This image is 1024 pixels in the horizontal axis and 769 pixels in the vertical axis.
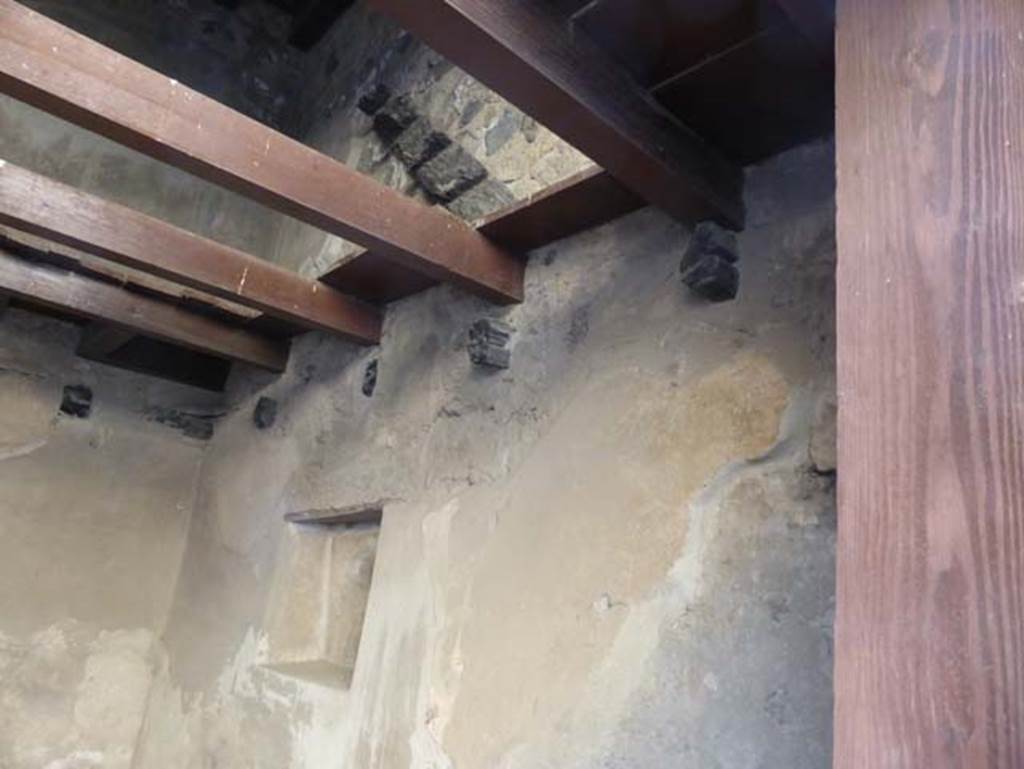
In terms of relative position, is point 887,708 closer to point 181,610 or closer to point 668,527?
point 668,527

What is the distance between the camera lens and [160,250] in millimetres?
1526

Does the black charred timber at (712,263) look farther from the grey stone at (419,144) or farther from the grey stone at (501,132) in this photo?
the grey stone at (419,144)

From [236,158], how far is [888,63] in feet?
2.99

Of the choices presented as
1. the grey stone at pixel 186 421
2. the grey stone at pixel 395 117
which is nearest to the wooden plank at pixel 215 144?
the grey stone at pixel 395 117

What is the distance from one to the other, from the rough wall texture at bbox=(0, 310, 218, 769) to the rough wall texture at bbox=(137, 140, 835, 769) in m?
0.70

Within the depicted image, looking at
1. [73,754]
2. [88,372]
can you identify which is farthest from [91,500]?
[73,754]

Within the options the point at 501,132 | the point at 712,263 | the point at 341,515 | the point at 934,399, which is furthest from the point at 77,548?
the point at 934,399

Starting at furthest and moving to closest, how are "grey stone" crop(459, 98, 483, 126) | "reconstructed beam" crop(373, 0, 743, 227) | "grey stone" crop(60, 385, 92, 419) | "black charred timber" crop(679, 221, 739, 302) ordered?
"grey stone" crop(60, 385, 92, 419), "grey stone" crop(459, 98, 483, 126), "black charred timber" crop(679, 221, 739, 302), "reconstructed beam" crop(373, 0, 743, 227)

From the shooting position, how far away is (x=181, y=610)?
2375mm

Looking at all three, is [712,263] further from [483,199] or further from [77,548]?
[77,548]

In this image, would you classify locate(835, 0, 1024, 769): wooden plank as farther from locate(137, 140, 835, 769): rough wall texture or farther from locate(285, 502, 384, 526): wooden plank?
locate(285, 502, 384, 526): wooden plank

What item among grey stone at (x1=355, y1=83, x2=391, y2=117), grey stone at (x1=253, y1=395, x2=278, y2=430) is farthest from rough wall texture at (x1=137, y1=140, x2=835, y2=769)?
grey stone at (x1=355, y1=83, x2=391, y2=117)

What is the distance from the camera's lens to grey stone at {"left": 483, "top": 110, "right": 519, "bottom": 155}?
158 cm

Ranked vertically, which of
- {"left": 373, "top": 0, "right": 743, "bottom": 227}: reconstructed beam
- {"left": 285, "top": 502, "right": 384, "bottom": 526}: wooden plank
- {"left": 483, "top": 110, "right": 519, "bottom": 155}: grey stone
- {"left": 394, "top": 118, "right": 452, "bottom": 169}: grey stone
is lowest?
{"left": 285, "top": 502, "right": 384, "bottom": 526}: wooden plank
